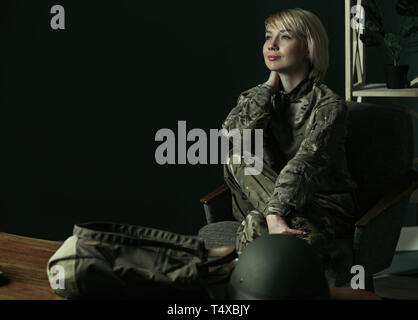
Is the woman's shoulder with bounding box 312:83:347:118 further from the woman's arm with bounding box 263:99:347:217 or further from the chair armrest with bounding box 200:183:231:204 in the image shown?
the chair armrest with bounding box 200:183:231:204

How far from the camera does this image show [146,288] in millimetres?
1189

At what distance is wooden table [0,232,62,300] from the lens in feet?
4.17

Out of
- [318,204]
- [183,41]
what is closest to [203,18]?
[183,41]

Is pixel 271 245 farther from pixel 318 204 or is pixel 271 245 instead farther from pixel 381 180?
pixel 381 180

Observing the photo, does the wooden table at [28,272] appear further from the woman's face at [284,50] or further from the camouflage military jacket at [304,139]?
the woman's face at [284,50]

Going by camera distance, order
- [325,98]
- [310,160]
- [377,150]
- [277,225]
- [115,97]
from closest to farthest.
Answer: [277,225] < [310,160] < [325,98] < [377,150] < [115,97]

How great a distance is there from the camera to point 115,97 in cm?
279

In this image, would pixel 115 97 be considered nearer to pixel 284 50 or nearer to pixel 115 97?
pixel 115 97

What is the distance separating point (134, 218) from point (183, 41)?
0.87m

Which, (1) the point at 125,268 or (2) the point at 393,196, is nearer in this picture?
(1) the point at 125,268

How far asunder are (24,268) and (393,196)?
114cm

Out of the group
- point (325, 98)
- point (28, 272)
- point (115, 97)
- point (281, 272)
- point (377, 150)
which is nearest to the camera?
point (281, 272)

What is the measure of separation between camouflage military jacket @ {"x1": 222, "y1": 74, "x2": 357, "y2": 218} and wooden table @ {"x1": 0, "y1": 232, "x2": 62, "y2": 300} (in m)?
0.62

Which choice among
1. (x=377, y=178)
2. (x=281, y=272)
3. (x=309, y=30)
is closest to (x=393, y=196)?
(x=377, y=178)
